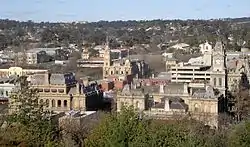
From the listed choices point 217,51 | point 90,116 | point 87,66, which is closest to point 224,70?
point 217,51

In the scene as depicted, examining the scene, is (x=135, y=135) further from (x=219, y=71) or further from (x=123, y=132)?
(x=219, y=71)

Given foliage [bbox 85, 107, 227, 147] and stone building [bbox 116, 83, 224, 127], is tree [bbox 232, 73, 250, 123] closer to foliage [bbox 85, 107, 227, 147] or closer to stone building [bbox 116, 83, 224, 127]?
stone building [bbox 116, 83, 224, 127]

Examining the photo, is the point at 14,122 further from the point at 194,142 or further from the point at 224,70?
the point at 224,70

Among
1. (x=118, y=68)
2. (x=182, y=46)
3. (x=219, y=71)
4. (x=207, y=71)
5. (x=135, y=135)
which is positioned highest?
(x=182, y=46)

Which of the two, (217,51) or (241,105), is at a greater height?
(217,51)

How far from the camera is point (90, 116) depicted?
139 feet

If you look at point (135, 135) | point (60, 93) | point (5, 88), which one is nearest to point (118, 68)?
point (5, 88)

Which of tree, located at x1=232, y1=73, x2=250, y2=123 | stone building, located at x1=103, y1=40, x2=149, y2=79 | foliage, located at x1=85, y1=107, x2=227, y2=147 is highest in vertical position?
stone building, located at x1=103, y1=40, x2=149, y2=79

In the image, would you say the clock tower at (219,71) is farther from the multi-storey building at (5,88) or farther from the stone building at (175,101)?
the multi-storey building at (5,88)

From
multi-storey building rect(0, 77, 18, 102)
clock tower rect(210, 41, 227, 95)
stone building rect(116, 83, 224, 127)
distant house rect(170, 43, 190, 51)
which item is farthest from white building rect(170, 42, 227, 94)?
distant house rect(170, 43, 190, 51)

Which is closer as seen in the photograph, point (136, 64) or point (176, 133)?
point (176, 133)

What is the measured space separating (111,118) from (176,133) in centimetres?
329


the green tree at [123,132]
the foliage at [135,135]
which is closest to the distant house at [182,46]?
the green tree at [123,132]

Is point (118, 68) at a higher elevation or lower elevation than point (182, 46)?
lower
